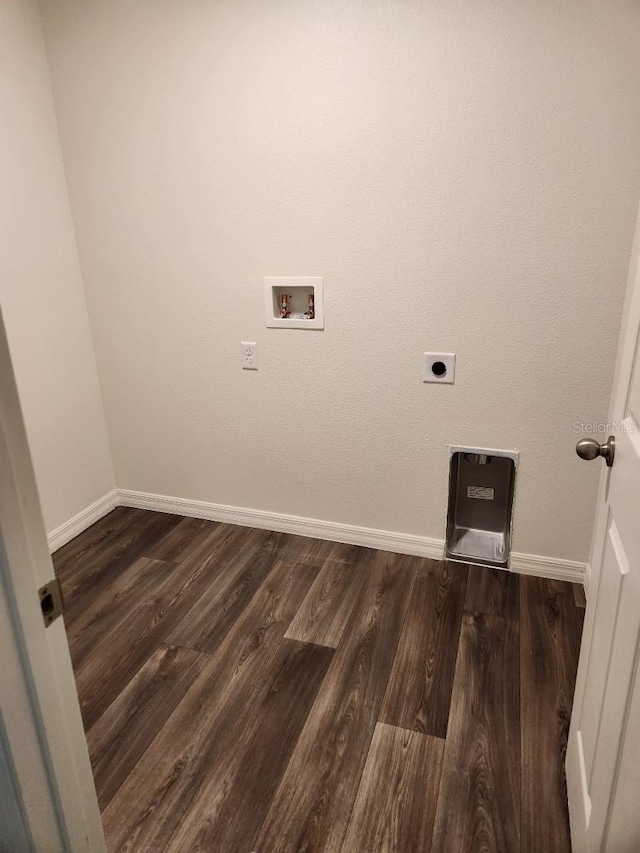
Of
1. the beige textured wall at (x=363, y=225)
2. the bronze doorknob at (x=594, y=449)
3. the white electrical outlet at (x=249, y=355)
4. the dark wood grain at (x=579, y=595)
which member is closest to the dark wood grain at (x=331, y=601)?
the beige textured wall at (x=363, y=225)

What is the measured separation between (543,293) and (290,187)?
105 cm

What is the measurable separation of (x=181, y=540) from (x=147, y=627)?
2.05ft

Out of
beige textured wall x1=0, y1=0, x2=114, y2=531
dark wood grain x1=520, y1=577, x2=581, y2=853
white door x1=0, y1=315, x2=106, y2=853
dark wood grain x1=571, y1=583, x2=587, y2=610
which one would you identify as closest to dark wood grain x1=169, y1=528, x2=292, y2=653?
beige textured wall x1=0, y1=0, x2=114, y2=531

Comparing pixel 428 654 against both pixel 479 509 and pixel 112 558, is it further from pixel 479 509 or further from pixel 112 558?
pixel 112 558

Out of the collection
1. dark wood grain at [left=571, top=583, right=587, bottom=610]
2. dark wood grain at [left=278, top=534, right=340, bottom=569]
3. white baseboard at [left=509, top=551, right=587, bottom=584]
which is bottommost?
dark wood grain at [left=571, top=583, right=587, bottom=610]

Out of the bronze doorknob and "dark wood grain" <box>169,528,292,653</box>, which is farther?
"dark wood grain" <box>169,528,292,653</box>

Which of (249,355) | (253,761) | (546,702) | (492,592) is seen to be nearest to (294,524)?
(249,355)

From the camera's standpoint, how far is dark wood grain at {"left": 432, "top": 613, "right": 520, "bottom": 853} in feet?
4.22

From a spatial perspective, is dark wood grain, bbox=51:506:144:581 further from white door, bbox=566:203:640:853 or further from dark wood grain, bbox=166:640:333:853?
white door, bbox=566:203:640:853

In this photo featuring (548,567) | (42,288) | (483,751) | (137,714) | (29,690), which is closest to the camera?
(29,690)

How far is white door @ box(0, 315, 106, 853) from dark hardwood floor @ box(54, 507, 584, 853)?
0.69 meters

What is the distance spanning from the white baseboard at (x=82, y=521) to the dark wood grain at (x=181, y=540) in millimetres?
434

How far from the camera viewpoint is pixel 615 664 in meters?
0.96

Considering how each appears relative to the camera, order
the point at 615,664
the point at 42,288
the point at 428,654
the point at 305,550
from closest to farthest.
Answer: the point at 615,664
the point at 428,654
the point at 42,288
the point at 305,550
